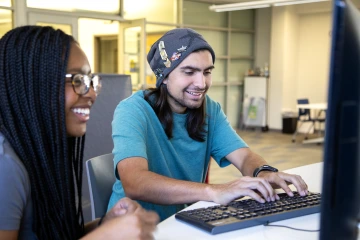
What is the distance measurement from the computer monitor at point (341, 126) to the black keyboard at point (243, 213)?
477 millimetres

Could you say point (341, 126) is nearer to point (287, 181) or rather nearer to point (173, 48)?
point (287, 181)

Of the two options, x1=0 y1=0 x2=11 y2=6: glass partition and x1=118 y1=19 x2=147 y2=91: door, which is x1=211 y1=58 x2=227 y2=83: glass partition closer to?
x1=118 y1=19 x2=147 y2=91: door

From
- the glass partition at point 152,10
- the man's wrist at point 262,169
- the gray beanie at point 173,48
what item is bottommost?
the man's wrist at point 262,169

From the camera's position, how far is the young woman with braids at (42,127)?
874 mm

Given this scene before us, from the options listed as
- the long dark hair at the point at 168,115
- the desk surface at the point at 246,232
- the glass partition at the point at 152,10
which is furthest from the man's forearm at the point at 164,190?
the glass partition at the point at 152,10

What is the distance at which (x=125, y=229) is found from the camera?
87 cm

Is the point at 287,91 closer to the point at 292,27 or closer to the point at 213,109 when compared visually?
the point at 292,27

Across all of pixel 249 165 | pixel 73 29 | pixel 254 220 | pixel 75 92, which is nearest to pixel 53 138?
pixel 75 92

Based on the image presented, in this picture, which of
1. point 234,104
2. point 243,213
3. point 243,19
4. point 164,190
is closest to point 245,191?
point 243,213

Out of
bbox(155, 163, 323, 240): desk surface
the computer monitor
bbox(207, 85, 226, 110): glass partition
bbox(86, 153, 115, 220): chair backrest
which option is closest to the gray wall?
bbox(86, 153, 115, 220): chair backrest

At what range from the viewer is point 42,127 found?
3.17ft

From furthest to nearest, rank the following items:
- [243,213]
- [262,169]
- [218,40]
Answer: [218,40], [262,169], [243,213]

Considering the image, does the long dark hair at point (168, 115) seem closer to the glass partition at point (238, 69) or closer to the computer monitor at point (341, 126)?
the computer monitor at point (341, 126)

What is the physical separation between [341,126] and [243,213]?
2.11 ft
